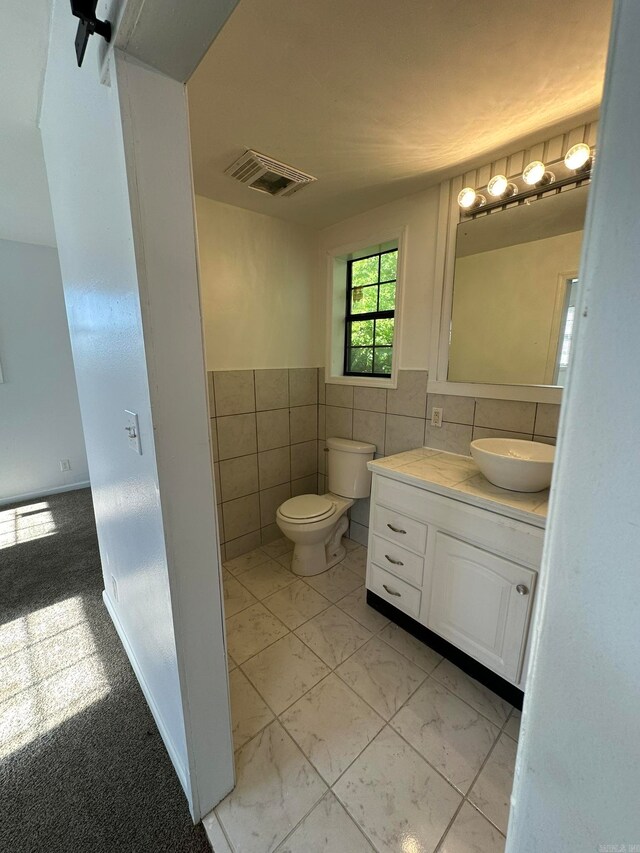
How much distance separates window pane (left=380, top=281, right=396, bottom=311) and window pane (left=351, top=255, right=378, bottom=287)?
10 cm

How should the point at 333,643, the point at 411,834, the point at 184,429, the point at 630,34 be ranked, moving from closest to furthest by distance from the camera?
the point at 630,34 → the point at 184,429 → the point at 411,834 → the point at 333,643

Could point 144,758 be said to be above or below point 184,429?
below

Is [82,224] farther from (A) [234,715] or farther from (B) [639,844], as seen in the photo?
(A) [234,715]

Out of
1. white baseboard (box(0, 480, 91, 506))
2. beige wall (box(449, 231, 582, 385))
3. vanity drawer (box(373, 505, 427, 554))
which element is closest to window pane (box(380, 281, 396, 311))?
beige wall (box(449, 231, 582, 385))

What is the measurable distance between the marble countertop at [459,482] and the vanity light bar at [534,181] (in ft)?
4.03

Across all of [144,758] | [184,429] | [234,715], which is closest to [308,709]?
[234,715]

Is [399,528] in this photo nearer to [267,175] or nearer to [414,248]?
[414,248]

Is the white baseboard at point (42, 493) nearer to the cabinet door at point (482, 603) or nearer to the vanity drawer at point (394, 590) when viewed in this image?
the vanity drawer at point (394, 590)

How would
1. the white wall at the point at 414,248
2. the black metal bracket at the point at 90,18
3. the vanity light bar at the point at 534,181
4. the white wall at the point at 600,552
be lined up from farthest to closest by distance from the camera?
the white wall at the point at 414,248 < the vanity light bar at the point at 534,181 < the black metal bracket at the point at 90,18 < the white wall at the point at 600,552

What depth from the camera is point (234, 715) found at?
4.32 ft

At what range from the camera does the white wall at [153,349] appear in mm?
708

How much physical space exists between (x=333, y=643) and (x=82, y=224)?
1.93 m

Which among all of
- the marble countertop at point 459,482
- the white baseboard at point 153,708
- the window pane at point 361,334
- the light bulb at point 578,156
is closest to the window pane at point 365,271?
the window pane at point 361,334

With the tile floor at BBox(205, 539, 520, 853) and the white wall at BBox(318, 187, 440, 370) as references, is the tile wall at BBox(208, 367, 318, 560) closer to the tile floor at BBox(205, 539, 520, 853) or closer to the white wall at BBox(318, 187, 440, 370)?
the tile floor at BBox(205, 539, 520, 853)
